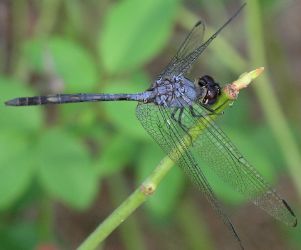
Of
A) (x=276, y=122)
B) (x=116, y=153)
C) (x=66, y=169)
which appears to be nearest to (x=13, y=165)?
(x=66, y=169)

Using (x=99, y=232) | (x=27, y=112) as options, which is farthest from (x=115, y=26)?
(x=99, y=232)

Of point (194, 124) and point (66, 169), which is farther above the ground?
point (66, 169)

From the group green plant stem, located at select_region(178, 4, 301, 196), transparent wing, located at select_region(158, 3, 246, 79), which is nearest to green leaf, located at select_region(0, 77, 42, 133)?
transparent wing, located at select_region(158, 3, 246, 79)

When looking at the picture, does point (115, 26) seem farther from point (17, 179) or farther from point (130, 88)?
point (17, 179)

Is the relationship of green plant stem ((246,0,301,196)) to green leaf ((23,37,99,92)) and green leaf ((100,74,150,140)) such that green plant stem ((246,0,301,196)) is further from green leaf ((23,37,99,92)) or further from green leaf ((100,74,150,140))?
green leaf ((23,37,99,92))

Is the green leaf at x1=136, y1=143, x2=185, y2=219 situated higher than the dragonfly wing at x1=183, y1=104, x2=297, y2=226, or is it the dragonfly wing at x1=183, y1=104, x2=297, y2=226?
the green leaf at x1=136, y1=143, x2=185, y2=219

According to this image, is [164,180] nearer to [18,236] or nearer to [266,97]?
[266,97]

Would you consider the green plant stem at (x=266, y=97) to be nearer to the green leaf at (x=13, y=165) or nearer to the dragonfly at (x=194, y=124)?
the dragonfly at (x=194, y=124)
